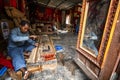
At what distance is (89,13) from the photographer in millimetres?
2445

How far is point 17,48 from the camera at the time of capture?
3043 millimetres

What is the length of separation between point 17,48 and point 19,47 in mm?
97

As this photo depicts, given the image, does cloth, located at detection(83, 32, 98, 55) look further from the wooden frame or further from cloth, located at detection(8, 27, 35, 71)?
cloth, located at detection(8, 27, 35, 71)

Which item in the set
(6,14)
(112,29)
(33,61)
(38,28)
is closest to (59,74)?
(33,61)

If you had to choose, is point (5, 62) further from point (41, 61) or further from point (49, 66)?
point (49, 66)

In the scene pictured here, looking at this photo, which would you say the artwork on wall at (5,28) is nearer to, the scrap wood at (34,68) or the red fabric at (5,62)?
the red fabric at (5,62)

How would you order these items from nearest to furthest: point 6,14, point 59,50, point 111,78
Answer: point 111,78 < point 59,50 < point 6,14

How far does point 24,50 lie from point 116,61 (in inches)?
105

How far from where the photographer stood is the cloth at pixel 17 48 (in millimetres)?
2659

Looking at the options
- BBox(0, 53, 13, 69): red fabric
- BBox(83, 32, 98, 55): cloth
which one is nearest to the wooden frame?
BBox(83, 32, 98, 55): cloth

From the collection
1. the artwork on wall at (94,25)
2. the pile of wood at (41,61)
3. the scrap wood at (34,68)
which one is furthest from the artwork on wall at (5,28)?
A: the artwork on wall at (94,25)

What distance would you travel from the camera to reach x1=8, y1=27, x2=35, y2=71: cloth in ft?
8.72

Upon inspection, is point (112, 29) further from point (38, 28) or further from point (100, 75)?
point (38, 28)

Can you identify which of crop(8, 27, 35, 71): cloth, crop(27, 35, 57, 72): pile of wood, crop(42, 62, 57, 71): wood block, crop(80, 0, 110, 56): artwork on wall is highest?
crop(80, 0, 110, 56): artwork on wall
